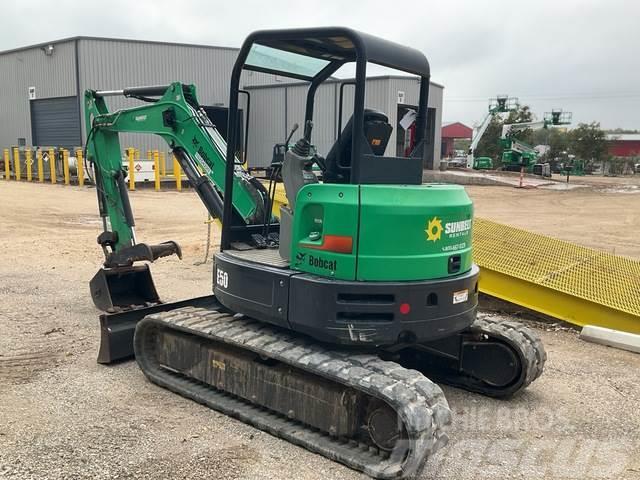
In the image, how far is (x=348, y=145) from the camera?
4180mm

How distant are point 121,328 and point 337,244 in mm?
2516

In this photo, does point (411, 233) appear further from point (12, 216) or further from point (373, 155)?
point (12, 216)

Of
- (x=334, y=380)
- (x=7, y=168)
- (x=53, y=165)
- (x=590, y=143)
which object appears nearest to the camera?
(x=334, y=380)

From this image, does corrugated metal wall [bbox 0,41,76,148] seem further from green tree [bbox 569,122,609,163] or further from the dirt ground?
green tree [bbox 569,122,609,163]

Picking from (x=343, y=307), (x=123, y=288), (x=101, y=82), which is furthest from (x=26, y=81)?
(x=343, y=307)

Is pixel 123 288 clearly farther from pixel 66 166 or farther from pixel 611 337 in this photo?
pixel 66 166

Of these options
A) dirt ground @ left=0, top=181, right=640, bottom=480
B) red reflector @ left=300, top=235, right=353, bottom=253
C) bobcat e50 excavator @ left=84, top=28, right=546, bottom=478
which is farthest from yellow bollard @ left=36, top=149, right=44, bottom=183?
red reflector @ left=300, top=235, right=353, bottom=253

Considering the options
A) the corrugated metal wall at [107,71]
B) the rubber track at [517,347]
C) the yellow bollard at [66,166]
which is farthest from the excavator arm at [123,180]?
the corrugated metal wall at [107,71]

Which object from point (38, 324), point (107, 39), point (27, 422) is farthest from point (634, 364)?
point (107, 39)

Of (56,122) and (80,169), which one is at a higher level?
(56,122)

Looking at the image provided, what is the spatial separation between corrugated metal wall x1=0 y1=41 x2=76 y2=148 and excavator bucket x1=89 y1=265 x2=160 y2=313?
25.5m

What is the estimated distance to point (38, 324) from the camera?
21.3 feet

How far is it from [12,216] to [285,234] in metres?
12.7

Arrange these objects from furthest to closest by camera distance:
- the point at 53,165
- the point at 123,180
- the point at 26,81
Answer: the point at 26,81, the point at 53,165, the point at 123,180
